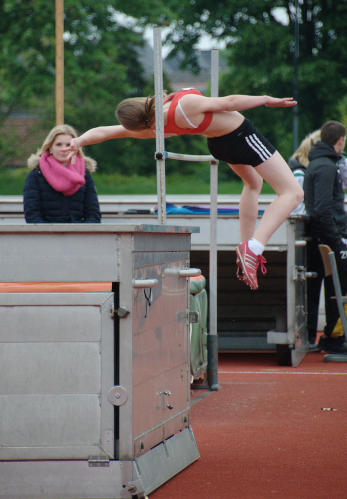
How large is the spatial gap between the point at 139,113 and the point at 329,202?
4.11m

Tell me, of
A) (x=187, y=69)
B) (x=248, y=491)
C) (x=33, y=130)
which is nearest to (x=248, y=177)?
(x=248, y=491)

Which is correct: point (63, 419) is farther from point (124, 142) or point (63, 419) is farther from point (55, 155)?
point (124, 142)

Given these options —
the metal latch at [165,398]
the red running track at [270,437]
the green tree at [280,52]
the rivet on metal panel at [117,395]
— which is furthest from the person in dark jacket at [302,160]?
the green tree at [280,52]

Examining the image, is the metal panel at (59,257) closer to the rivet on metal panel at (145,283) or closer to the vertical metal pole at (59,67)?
the rivet on metal panel at (145,283)

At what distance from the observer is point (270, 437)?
529cm

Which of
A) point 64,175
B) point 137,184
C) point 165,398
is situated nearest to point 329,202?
point 64,175

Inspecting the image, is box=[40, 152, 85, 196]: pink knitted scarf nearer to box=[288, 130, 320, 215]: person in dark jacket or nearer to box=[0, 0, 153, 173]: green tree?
box=[288, 130, 320, 215]: person in dark jacket

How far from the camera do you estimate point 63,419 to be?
365 cm

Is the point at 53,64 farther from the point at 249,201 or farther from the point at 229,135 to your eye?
the point at 229,135

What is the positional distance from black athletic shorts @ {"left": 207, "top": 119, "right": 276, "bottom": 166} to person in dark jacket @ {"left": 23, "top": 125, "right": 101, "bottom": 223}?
2019 millimetres

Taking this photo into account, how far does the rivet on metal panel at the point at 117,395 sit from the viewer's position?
365 centimetres

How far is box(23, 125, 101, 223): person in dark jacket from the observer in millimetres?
6941

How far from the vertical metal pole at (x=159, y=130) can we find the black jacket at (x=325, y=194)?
10.8 feet

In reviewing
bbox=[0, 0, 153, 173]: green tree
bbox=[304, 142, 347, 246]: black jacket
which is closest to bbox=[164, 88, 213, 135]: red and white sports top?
bbox=[304, 142, 347, 246]: black jacket
